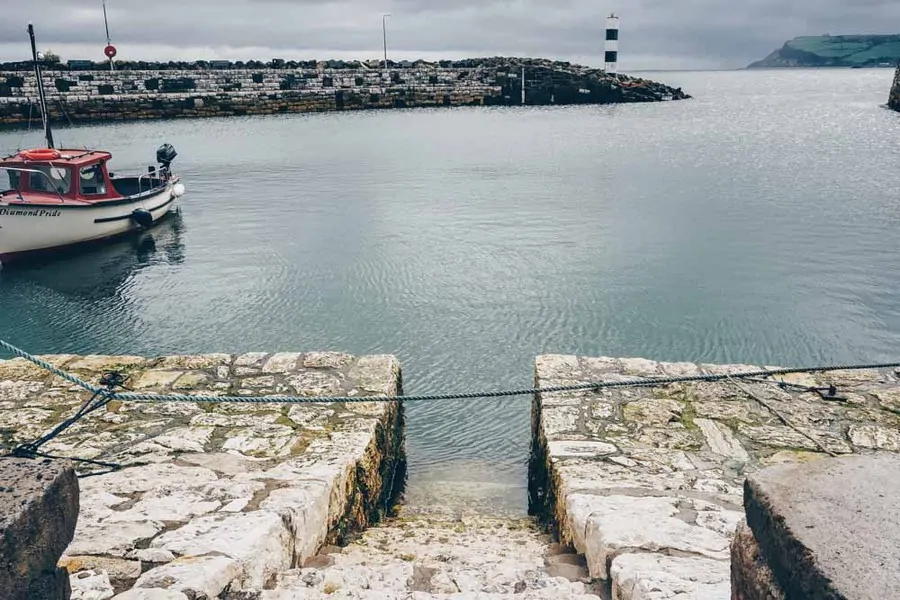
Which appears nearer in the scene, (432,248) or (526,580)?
(526,580)

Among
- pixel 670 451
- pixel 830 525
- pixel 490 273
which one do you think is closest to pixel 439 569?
pixel 670 451

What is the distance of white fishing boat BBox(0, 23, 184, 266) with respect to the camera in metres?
16.6

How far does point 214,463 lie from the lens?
15.9ft

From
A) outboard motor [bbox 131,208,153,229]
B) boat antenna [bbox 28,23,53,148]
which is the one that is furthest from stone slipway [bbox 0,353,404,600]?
boat antenna [bbox 28,23,53,148]

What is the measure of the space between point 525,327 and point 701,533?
8.42 meters

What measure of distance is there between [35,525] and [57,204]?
54.2 feet

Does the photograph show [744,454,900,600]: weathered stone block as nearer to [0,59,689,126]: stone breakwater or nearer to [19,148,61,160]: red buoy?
[19,148,61,160]: red buoy

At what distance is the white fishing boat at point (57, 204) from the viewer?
16594 mm

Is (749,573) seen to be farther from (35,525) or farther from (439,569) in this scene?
(35,525)

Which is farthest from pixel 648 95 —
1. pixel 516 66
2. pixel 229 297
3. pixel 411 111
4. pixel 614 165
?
pixel 229 297

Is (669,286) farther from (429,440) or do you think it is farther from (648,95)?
(648,95)

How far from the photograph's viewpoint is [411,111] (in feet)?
194

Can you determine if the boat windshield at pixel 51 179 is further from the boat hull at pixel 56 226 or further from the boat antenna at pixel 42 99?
the boat antenna at pixel 42 99

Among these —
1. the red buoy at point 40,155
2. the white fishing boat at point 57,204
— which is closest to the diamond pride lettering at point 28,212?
→ the white fishing boat at point 57,204
